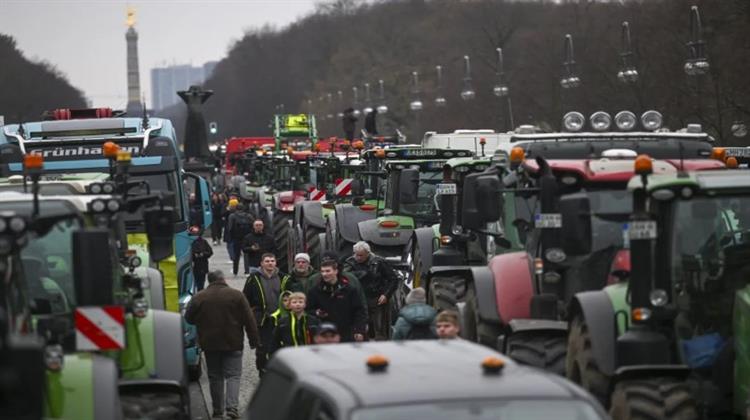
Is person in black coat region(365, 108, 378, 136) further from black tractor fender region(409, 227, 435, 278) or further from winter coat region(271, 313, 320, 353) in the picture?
winter coat region(271, 313, 320, 353)

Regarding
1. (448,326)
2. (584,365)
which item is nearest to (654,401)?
(584,365)

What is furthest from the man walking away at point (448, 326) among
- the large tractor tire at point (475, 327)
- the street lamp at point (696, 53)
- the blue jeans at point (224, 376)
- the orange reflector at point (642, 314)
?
the street lamp at point (696, 53)

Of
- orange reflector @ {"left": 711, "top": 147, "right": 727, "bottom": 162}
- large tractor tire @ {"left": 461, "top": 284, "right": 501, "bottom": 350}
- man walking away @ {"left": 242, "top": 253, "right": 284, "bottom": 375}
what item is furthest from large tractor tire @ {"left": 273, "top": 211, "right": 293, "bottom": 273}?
orange reflector @ {"left": 711, "top": 147, "right": 727, "bottom": 162}

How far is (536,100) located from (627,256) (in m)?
61.8

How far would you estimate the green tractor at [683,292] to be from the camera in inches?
480

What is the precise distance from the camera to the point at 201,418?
18781mm

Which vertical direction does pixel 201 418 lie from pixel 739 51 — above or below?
below

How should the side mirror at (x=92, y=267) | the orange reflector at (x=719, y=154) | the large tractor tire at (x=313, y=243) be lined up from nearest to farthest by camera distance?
1. the side mirror at (x=92, y=267)
2. the orange reflector at (x=719, y=154)
3. the large tractor tire at (x=313, y=243)

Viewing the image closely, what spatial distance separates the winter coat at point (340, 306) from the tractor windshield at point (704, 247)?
6300 mm

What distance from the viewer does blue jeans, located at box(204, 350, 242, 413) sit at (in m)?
→ 18.5

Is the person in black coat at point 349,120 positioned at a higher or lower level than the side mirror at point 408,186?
lower

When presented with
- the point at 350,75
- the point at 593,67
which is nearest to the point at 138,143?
the point at 593,67

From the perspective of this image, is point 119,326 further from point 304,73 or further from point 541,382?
point 304,73

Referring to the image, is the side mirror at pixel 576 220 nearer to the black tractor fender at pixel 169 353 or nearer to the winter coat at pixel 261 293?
the black tractor fender at pixel 169 353
